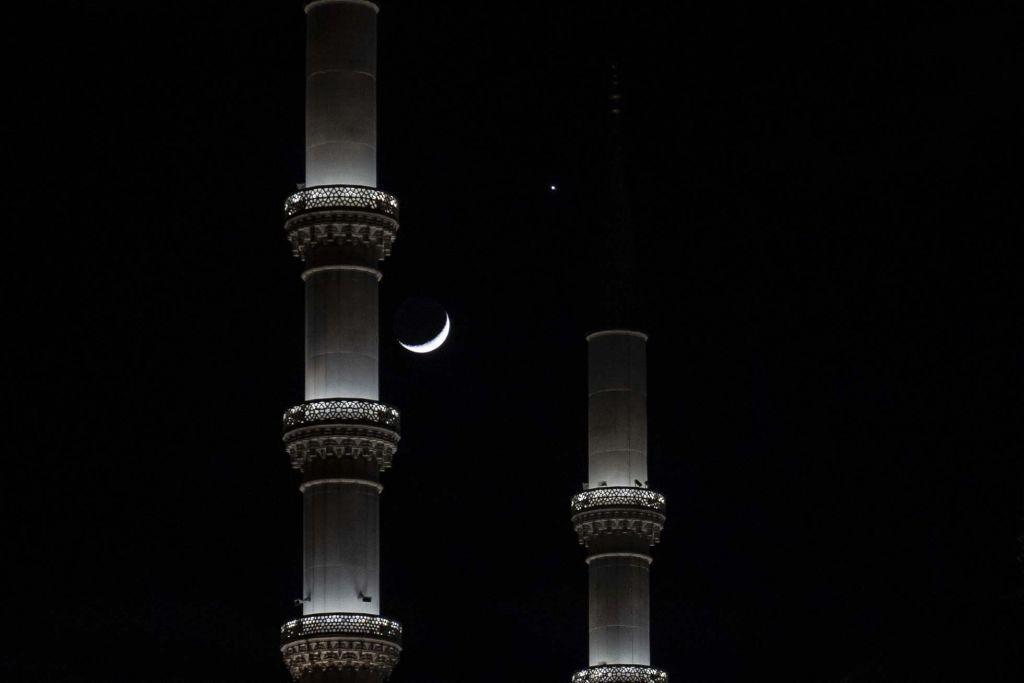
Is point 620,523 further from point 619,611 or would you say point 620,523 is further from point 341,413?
point 341,413

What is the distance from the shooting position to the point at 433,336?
277ft

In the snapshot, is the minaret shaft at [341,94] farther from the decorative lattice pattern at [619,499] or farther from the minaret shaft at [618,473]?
the minaret shaft at [618,473]

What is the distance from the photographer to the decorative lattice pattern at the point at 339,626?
7012 centimetres

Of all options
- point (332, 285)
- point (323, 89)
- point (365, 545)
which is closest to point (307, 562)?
point (365, 545)

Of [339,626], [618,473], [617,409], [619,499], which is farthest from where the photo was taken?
[617,409]

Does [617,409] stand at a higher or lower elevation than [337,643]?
higher

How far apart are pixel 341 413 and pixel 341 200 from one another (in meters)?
4.82

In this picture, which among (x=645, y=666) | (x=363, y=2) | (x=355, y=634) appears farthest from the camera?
(x=645, y=666)

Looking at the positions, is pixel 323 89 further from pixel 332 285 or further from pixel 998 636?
pixel 998 636

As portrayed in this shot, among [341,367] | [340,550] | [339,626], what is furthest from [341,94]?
[339,626]

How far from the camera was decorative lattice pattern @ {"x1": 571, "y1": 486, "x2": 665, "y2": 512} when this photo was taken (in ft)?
270

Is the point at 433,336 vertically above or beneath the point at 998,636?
above

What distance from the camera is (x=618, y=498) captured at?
82438 millimetres

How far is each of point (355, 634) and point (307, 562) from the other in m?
2.43
